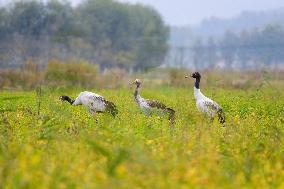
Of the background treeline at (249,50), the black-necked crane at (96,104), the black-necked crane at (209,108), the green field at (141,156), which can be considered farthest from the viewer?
the background treeline at (249,50)

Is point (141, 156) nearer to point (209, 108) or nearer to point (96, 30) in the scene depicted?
point (209, 108)

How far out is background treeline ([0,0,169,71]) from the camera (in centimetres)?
7856

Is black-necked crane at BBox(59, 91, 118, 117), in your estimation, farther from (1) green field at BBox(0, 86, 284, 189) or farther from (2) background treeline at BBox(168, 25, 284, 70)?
(2) background treeline at BBox(168, 25, 284, 70)

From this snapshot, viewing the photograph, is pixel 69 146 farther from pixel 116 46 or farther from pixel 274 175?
pixel 116 46

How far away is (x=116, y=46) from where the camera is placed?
297ft

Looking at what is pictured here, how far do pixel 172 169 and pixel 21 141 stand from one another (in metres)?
4.60

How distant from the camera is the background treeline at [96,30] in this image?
7856 cm

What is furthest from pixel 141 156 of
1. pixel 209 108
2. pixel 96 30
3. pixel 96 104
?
pixel 96 30

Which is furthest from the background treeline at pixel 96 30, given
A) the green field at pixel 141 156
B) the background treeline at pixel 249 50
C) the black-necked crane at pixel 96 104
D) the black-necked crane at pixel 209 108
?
the green field at pixel 141 156

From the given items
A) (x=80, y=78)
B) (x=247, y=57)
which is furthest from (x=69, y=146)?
(x=247, y=57)

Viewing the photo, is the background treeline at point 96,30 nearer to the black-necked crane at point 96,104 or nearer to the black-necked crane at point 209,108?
the black-necked crane at point 96,104

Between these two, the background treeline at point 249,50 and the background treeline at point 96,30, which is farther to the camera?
the background treeline at point 249,50

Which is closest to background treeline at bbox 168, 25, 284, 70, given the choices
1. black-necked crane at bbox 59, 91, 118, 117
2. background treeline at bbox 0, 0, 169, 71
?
background treeline at bbox 0, 0, 169, 71

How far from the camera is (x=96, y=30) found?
89.1m
